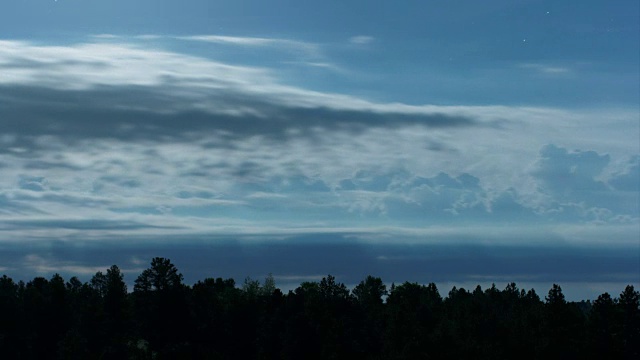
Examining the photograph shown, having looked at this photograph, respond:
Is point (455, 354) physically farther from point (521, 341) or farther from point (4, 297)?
point (4, 297)

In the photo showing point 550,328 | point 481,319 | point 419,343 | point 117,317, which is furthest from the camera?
point 117,317

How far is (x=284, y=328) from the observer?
137750 millimetres

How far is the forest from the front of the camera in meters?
115

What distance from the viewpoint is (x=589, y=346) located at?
115875 millimetres

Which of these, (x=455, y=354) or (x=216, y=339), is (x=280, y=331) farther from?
(x=455, y=354)

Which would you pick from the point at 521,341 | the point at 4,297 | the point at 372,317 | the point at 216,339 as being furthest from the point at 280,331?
the point at 4,297

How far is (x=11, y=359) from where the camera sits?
14362cm

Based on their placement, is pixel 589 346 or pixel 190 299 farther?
pixel 190 299

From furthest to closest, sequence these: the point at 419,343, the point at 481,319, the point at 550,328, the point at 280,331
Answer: the point at 280,331 → the point at 481,319 → the point at 550,328 → the point at 419,343

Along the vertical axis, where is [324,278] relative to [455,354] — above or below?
above

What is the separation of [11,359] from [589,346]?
245ft

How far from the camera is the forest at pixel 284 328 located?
115125 mm

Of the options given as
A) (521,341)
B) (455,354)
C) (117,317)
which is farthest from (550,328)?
(117,317)

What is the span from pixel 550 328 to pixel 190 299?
163 feet
